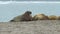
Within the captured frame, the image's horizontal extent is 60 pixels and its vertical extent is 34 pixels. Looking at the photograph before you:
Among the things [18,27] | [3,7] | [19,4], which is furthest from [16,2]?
[18,27]

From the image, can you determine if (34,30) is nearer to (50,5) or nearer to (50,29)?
(50,29)

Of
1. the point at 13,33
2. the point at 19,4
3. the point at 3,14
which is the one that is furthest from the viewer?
the point at 19,4

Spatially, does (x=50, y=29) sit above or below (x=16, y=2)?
below

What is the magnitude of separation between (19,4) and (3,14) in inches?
15.5

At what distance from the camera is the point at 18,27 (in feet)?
2.49

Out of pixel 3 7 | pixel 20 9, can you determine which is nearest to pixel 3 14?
pixel 3 7

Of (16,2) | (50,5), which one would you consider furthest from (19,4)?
(50,5)

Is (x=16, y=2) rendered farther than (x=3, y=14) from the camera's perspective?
Yes

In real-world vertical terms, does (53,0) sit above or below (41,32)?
above

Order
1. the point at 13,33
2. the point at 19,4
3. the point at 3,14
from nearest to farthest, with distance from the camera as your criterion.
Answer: the point at 13,33 → the point at 3,14 → the point at 19,4

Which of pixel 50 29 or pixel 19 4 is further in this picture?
pixel 19 4

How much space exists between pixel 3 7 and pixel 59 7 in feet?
3.40

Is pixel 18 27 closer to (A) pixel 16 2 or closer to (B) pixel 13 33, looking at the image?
(B) pixel 13 33

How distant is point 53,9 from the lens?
297 centimetres
